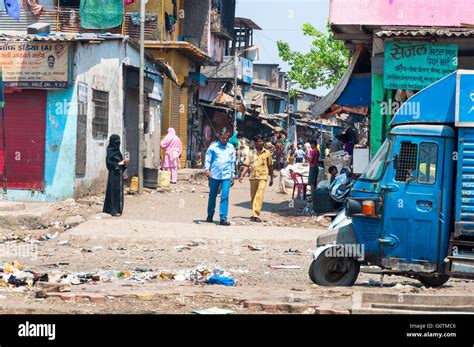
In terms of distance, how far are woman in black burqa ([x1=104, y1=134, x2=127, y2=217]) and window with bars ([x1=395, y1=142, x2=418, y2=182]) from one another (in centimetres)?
920

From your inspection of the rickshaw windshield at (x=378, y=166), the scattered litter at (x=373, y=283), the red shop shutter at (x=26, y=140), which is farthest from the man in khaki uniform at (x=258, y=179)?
the rickshaw windshield at (x=378, y=166)

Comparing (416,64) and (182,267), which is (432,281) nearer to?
(182,267)

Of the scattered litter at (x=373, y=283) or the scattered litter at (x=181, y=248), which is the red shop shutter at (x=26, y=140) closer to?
the scattered litter at (x=181, y=248)

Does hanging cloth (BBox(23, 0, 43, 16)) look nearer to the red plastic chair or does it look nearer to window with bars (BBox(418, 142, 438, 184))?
the red plastic chair

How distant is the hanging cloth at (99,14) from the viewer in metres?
31.3

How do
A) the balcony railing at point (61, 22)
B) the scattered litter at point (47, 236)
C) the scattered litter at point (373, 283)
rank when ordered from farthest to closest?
the balcony railing at point (61, 22) → the scattered litter at point (47, 236) → the scattered litter at point (373, 283)

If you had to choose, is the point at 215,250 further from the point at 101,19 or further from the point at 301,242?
the point at 101,19

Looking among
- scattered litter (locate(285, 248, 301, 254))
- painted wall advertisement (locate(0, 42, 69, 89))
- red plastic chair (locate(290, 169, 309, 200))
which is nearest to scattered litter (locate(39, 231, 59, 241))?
scattered litter (locate(285, 248, 301, 254))

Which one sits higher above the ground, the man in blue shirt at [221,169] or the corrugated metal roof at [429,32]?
the corrugated metal roof at [429,32]

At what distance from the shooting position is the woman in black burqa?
1842 cm

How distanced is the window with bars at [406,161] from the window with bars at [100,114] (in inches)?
511

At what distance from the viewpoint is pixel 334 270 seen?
35.2 ft

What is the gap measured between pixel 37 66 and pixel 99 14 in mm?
12529

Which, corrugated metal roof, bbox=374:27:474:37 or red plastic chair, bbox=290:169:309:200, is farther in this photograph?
red plastic chair, bbox=290:169:309:200
